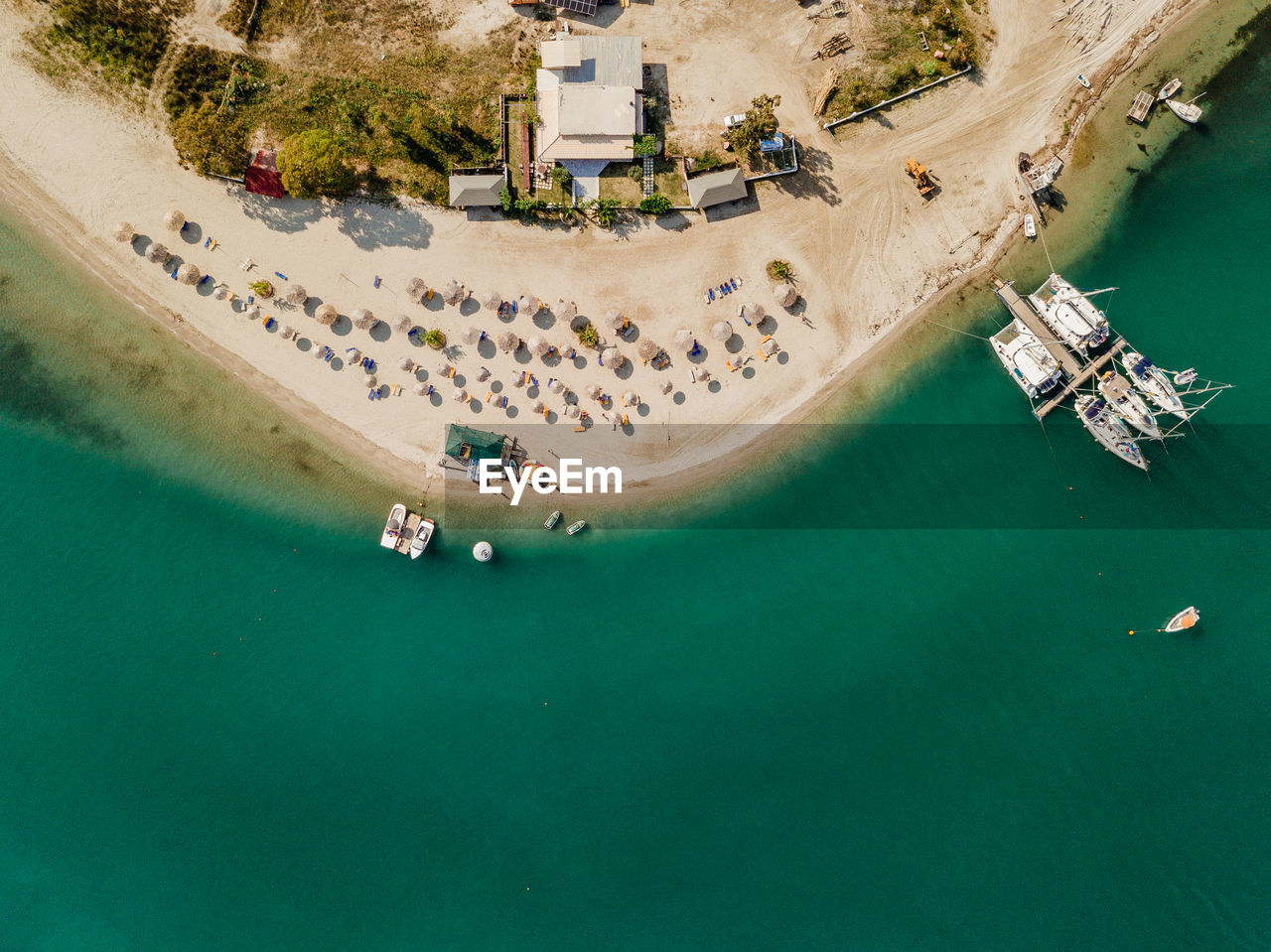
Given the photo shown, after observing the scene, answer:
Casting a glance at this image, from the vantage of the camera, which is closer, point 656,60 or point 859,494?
point 656,60

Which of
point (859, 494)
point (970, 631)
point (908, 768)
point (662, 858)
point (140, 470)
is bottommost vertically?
point (662, 858)

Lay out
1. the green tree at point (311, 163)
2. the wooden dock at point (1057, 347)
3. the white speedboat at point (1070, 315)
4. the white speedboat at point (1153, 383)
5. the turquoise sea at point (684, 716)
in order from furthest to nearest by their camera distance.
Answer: the turquoise sea at point (684, 716), the wooden dock at point (1057, 347), the white speedboat at point (1153, 383), the white speedboat at point (1070, 315), the green tree at point (311, 163)

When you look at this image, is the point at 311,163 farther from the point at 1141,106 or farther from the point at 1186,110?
the point at 1186,110

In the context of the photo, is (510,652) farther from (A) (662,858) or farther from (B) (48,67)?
(B) (48,67)

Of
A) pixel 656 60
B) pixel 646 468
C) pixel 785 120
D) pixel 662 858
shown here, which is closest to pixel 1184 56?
pixel 785 120

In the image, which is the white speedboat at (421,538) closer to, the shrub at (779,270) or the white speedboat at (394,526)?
the white speedboat at (394,526)

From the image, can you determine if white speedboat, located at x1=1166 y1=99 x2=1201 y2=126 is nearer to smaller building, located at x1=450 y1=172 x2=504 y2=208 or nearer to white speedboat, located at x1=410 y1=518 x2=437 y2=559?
smaller building, located at x1=450 y1=172 x2=504 y2=208

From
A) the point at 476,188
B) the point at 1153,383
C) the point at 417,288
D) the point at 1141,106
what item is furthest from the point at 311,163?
the point at 1153,383

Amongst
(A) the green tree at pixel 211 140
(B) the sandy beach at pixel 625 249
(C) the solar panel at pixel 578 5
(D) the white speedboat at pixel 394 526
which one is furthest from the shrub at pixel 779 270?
(A) the green tree at pixel 211 140
